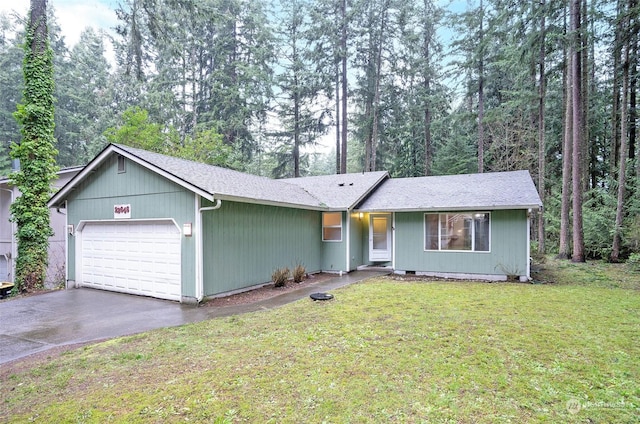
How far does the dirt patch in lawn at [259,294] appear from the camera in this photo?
7820 mm

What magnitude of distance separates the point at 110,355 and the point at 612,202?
18183 mm

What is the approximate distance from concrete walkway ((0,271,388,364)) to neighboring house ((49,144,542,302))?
684 mm

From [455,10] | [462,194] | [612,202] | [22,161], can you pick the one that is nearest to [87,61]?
[22,161]

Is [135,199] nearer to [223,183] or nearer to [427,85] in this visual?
[223,183]

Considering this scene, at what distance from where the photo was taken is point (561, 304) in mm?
6938

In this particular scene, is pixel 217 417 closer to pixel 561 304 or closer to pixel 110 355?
pixel 110 355

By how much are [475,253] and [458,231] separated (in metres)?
0.83

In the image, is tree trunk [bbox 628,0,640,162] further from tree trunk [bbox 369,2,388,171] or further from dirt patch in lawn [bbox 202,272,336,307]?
dirt patch in lawn [bbox 202,272,336,307]

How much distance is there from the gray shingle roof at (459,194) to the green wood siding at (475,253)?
0.45 meters

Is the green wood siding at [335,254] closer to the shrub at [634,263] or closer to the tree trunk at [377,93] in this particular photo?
the shrub at [634,263]

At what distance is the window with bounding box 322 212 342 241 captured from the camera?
12.2 meters

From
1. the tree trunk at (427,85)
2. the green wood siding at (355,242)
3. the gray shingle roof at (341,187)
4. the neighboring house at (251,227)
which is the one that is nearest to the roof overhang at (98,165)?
the neighboring house at (251,227)

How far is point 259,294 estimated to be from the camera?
8688 mm

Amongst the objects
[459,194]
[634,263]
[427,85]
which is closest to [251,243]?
[459,194]
